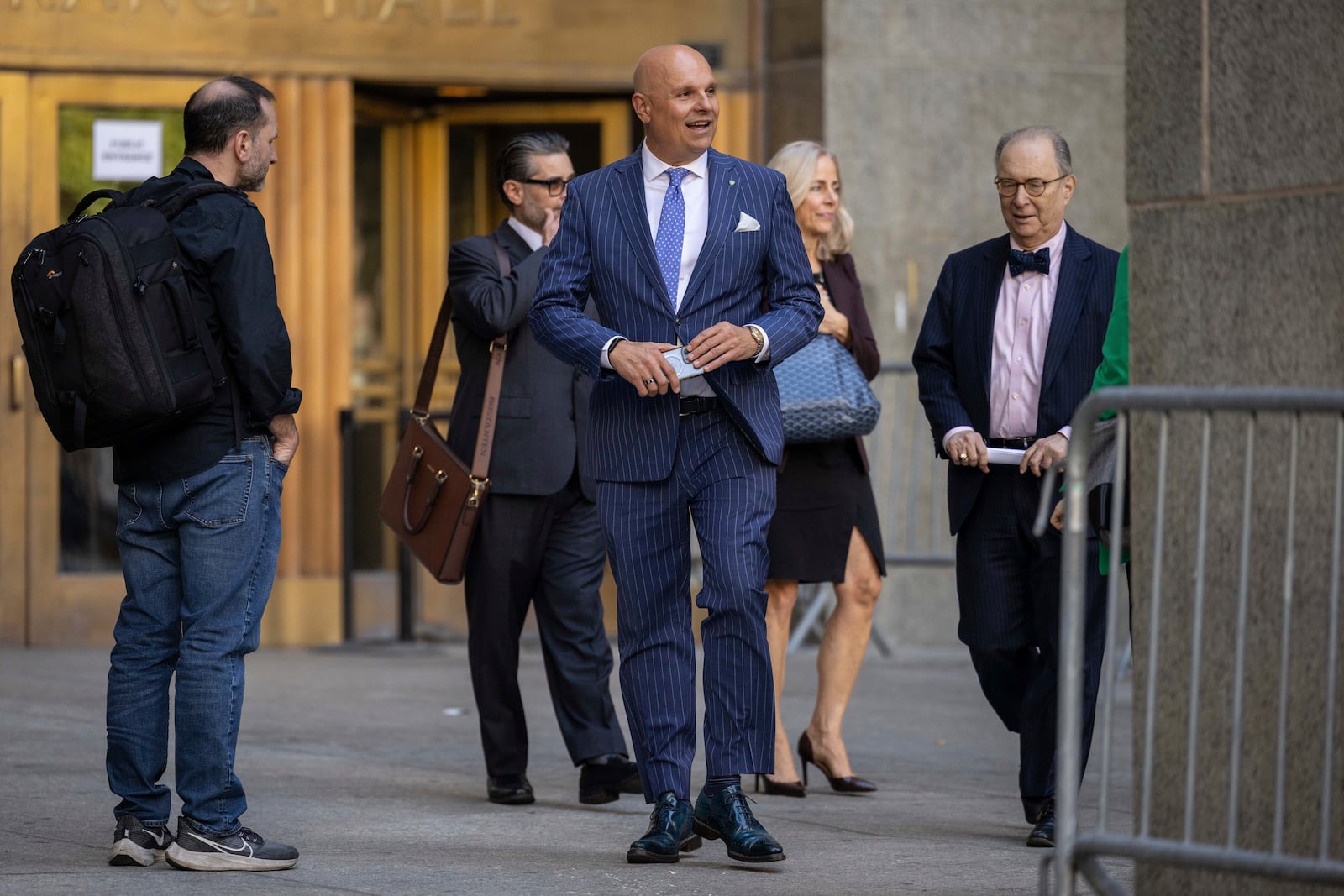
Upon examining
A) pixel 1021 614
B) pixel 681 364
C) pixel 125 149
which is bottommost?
pixel 1021 614

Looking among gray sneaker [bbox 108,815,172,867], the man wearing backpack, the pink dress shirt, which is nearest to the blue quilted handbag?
the pink dress shirt

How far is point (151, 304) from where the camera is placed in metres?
4.79

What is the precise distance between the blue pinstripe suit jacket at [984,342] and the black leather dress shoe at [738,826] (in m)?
1.14

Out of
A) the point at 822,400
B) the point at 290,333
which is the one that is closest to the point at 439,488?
the point at 822,400

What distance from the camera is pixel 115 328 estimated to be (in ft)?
15.5

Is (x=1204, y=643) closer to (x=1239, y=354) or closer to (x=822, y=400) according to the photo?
(x=1239, y=354)

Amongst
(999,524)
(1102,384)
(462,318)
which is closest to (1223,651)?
(1102,384)

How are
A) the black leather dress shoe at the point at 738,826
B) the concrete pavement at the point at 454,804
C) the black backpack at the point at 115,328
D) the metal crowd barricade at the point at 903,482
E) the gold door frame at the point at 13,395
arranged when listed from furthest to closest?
1. the metal crowd barricade at the point at 903,482
2. the gold door frame at the point at 13,395
3. the black leather dress shoe at the point at 738,826
4. the concrete pavement at the point at 454,804
5. the black backpack at the point at 115,328

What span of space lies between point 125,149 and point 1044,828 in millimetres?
Answer: 6426

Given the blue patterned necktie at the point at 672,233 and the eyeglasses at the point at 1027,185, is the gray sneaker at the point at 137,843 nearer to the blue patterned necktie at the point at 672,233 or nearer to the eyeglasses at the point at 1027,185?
the blue patterned necktie at the point at 672,233

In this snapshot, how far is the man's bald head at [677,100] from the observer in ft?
17.1

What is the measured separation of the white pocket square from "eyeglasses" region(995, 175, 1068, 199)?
829 mm

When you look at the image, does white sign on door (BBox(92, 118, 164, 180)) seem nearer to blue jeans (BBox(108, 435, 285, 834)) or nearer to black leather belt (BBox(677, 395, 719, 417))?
blue jeans (BBox(108, 435, 285, 834))

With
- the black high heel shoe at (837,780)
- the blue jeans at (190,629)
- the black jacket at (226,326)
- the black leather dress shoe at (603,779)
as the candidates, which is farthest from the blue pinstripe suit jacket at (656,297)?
the black high heel shoe at (837,780)
